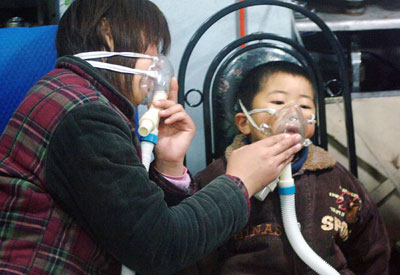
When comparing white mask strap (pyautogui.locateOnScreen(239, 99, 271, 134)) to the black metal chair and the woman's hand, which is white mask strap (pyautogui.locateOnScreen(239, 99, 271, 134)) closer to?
the black metal chair

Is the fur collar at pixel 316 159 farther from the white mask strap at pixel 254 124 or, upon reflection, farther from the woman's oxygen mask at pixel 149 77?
the woman's oxygen mask at pixel 149 77

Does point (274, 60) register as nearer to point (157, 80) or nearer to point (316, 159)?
point (316, 159)

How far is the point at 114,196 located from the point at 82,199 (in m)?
0.07

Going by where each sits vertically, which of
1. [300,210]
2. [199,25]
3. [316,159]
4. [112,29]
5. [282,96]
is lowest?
[300,210]

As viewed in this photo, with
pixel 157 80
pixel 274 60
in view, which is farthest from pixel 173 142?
pixel 274 60

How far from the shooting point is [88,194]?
0.89m

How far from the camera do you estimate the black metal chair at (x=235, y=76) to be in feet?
5.33

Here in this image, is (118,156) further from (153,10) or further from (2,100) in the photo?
(2,100)

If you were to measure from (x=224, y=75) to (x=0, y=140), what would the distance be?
2.80ft

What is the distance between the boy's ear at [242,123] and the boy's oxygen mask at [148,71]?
0.35 meters

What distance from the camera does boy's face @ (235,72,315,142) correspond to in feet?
4.67

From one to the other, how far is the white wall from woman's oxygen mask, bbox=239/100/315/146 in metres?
0.51

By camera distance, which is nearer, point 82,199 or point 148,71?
point 82,199

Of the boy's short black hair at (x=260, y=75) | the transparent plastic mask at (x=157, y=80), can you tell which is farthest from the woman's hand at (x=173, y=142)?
the boy's short black hair at (x=260, y=75)
